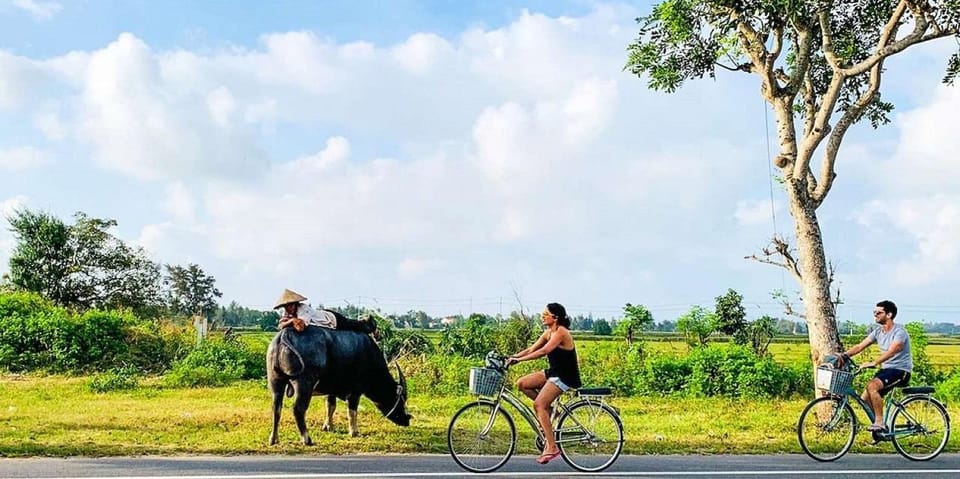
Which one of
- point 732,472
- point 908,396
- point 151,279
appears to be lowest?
point 732,472

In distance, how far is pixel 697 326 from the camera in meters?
19.7

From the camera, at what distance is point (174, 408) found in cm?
1354

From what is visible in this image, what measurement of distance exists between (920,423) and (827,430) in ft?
3.37

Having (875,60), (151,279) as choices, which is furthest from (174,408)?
(151,279)

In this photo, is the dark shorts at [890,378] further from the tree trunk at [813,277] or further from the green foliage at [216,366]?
the green foliage at [216,366]

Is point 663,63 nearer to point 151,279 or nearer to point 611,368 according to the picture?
point 611,368

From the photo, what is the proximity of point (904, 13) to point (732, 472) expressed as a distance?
6896mm

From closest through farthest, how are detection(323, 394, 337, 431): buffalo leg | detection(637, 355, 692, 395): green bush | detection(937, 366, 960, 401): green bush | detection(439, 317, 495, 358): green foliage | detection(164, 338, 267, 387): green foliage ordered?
1. detection(323, 394, 337, 431): buffalo leg
2. detection(937, 366, 960, 401): green bush
3. detection(637, 355, 692, 395): green bush
4. detection(164, 338, 267, 387): green foliage
5. detection(439, 317, 495, 358): green foliage

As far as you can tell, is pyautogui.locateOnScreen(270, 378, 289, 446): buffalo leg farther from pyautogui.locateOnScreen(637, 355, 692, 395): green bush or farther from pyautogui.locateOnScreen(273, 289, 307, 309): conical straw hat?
pyautogui.locateOnScreen(637, 355, 692, 395): green bush

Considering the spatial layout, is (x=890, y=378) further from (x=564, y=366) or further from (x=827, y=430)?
(x=564, y=366)

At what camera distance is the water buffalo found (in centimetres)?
986

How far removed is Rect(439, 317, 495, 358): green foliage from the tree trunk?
8611mm

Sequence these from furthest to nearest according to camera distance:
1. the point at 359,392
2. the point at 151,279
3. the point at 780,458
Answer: the point at 151,279, the point at 359,392, the point at 780,458

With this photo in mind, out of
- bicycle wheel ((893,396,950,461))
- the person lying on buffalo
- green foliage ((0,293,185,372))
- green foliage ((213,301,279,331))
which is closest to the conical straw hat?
the person lying on buffalo
